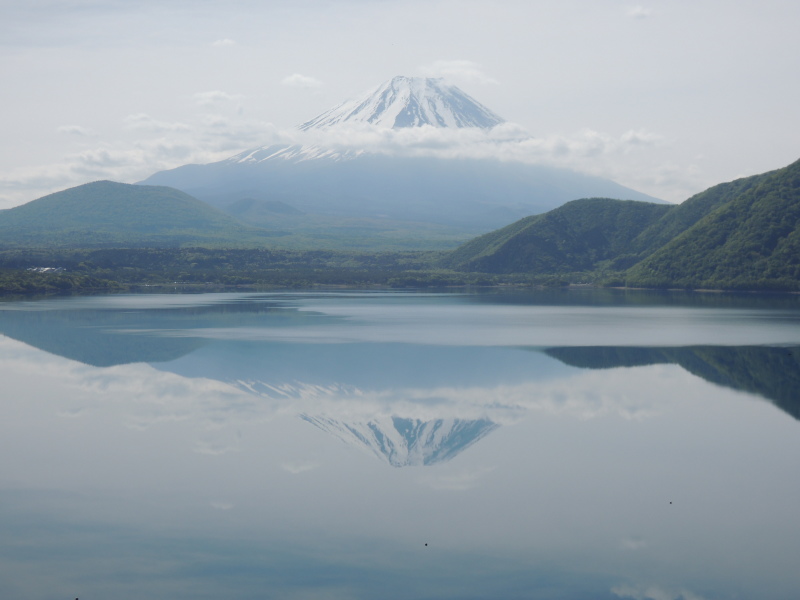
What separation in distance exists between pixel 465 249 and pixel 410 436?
8413cm

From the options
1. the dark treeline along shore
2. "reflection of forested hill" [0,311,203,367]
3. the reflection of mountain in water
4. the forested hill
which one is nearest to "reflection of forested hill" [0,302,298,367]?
"reflection of forested hill" [0,311,203,367]

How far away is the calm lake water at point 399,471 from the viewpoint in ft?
28.7

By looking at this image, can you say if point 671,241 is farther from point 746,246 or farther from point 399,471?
point 399,471

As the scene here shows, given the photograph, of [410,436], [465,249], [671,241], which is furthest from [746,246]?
[410,436]

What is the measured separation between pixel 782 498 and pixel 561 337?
65.8 ft

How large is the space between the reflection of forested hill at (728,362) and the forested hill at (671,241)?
31.4 meters

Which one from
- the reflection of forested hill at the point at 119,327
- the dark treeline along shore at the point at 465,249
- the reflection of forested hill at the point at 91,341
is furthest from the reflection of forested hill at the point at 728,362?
the dark treeline along shore at the point at 465,249

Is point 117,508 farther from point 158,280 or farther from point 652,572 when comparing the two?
point 158,280

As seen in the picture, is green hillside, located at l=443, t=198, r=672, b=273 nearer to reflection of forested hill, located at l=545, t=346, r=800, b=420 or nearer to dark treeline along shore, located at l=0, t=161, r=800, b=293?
dark treeline along shore, located at l=0, t=161, r=800, b=293

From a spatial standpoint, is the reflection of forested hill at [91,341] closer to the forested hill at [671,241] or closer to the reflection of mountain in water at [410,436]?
the reflection of mountain in water at [410,436]

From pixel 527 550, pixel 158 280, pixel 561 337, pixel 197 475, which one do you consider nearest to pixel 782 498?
pixel 527 550

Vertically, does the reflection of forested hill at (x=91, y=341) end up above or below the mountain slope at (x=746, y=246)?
below

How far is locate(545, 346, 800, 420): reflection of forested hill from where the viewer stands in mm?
20047

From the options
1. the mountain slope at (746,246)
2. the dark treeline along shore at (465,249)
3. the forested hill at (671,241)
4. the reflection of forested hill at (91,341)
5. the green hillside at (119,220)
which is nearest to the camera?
the reflection of forested hill at (91,341)
